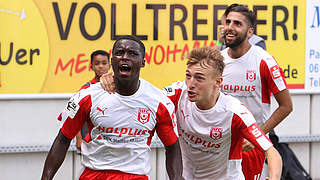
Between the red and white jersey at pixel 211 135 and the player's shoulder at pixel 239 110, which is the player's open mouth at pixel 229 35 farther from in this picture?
the player's shoulder at pixel 239 110

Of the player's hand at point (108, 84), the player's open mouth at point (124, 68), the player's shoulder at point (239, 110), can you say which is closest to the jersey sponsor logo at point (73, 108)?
the player's hand at point (108, 84)

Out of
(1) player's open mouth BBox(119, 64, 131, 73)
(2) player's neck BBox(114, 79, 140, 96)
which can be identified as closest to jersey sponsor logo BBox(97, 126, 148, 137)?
(2) player's neck BBox(114, 79, 140, 96)

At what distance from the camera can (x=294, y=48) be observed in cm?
881

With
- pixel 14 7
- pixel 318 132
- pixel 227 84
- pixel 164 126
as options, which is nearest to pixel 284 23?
pixel 318 132

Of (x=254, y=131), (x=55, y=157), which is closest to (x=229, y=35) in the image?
(x=254, y=131)

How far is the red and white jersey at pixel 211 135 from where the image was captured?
517 centimetres

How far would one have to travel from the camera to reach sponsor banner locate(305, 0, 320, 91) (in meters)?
8.82

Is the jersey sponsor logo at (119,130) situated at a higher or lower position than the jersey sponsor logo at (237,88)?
lower

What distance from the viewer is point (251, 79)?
620 cm

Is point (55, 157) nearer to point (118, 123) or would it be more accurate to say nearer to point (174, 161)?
point (118, 123)

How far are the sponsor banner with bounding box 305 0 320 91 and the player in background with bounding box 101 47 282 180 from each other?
375 cm

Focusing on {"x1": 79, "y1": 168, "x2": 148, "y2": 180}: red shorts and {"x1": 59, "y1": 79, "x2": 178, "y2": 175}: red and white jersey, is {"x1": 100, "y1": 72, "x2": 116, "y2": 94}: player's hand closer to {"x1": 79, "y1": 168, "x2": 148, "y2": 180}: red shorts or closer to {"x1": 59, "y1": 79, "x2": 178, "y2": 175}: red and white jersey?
{"x1": 59, "y1": 79, "x2": 178, "y2": 175}: red and white jersey

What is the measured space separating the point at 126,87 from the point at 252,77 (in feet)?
5.58

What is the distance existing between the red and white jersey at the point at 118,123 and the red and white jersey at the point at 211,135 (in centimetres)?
40
